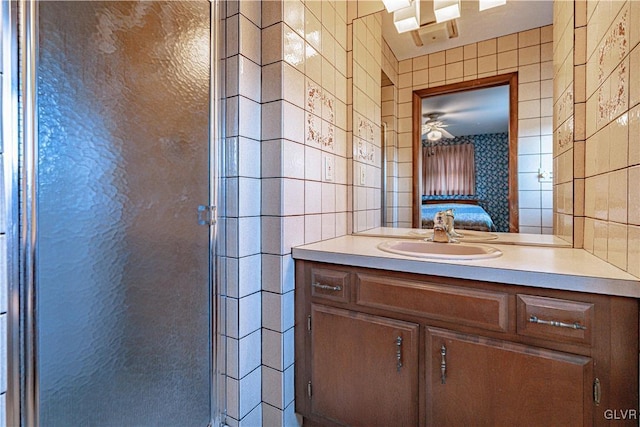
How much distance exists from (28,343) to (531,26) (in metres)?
2.10

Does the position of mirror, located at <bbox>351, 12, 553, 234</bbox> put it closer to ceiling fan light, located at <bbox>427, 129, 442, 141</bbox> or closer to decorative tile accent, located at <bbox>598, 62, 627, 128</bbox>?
ceiling fan light, located at <bbox>427, 129, 442, 141</bbox>

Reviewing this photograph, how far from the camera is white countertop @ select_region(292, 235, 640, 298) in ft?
2.46

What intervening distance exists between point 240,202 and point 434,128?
1092mm

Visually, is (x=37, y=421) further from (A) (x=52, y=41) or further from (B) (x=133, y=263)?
(A) (x=52, y=41)

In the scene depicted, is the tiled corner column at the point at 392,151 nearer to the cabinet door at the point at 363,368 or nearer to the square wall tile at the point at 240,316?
the cabinet door at the point at 363,368

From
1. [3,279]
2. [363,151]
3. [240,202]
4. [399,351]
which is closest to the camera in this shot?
[3,279]

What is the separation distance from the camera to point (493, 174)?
4.67 feet

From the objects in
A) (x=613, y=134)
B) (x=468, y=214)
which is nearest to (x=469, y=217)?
(x=468, y=214)

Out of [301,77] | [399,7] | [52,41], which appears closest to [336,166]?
[301,77]

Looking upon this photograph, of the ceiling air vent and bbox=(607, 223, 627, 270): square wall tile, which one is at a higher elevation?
the ceiling air vent

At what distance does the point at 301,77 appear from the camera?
1275 mm

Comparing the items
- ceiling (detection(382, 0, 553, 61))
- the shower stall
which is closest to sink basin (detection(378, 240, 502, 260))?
the shower stall

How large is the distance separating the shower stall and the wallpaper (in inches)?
47.4

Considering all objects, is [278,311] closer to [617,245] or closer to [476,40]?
[617,245]
